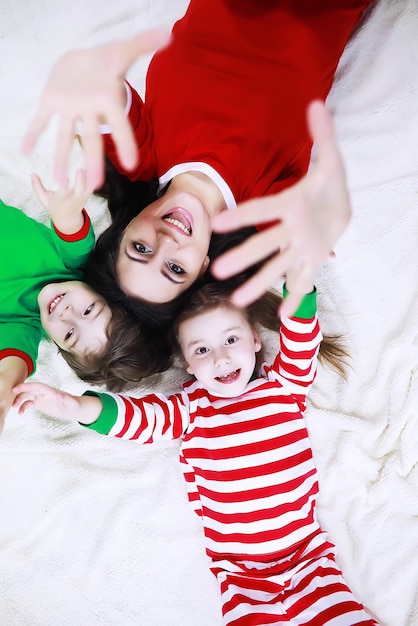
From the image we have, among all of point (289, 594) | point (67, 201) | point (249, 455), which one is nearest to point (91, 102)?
point (67, 201)

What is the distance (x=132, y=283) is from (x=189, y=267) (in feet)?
0.32

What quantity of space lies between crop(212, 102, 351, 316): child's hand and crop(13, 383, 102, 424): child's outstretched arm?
427 mm

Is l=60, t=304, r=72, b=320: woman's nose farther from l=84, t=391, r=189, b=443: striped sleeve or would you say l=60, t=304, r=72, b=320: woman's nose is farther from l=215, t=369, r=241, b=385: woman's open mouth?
l=215, t=369, r=241, b=385: woman's open mouth

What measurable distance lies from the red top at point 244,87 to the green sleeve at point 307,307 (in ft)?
0.62

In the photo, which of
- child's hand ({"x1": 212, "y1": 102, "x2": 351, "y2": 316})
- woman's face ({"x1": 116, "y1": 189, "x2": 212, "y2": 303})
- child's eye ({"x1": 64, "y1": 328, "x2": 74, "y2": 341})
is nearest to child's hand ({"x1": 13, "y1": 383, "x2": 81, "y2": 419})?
child's eye ({"x1": 64, "y1": 328, "x2": 74, "y2": 341})

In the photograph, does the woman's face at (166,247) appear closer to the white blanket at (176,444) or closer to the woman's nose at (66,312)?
the woman's nose at (66,312)

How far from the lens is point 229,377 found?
39.6 inches

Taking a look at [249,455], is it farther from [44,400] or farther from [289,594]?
[44,400]

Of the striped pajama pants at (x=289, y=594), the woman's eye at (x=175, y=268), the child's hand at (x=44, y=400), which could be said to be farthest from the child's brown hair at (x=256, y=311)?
the striped pajama pants at (x=289, y=594)

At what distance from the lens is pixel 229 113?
0.98 metres

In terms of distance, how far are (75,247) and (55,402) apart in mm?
272

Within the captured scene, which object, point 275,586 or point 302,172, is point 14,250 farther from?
point 275,586

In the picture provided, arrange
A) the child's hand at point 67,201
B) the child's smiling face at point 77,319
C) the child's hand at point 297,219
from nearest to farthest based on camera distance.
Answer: the child's hand at point 297,219 → the child's hand at point 67,201 → the child's smiling face at point 77,319

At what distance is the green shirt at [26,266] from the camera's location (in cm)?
104
